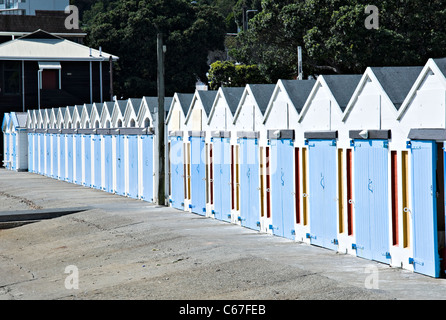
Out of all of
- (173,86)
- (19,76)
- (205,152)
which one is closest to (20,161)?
(19,76)

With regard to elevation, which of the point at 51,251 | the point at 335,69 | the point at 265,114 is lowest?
the point at 51,251

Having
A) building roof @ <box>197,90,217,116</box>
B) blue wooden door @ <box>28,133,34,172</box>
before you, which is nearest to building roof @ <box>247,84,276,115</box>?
building roof @ <box>197,90,217,116</box>

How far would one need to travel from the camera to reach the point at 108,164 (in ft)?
101

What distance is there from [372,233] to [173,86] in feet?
184

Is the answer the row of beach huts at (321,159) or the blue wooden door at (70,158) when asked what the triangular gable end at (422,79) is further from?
the blue wooden door at (70,158)

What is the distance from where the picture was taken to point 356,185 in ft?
46.4

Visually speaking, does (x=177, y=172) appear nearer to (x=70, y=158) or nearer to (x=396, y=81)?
(x=396, y=81)

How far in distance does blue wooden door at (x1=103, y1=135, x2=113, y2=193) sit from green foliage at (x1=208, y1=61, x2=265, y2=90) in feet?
92.0

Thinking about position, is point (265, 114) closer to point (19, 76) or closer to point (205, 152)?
point (205, 152)

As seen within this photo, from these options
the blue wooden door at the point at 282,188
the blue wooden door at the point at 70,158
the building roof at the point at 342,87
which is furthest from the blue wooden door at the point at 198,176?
the blue wooden door at the point at 70,158

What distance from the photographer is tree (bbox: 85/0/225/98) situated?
69.3 meters

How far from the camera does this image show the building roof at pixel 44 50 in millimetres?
56656

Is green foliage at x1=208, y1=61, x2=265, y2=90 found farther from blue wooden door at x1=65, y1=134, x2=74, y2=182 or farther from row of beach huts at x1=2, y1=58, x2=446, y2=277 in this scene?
row of beach huts at x1=2, y1=58, x2=446, y2=277

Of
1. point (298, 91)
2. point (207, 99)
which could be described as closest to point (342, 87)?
point (298, 91)
